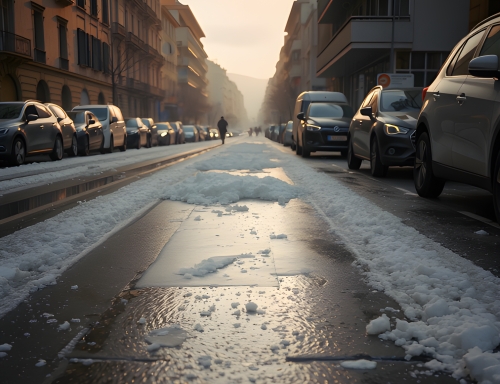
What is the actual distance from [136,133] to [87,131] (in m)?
8.45

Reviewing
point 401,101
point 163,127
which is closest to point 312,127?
point 401,101

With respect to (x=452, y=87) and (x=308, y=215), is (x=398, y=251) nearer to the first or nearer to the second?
(x=308, y=215)

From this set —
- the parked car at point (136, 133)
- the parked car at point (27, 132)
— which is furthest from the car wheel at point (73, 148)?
the parked car at point (136, 133)

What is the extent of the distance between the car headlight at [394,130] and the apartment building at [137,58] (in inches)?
1439

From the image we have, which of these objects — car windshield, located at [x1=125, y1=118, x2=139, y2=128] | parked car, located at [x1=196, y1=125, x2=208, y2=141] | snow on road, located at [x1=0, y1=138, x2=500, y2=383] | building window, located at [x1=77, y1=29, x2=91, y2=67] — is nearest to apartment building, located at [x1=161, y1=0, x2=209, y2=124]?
parked car, located at [x1=196, y1=125, x2=208, y2=141]

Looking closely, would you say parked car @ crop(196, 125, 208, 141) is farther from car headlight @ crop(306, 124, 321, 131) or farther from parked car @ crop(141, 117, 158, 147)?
car headlight @ crop(306, 124, 321, 131)

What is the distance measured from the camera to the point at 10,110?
1617cm

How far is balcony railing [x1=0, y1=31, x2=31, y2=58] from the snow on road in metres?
21.5

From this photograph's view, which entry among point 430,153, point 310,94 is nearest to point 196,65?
point 310,94

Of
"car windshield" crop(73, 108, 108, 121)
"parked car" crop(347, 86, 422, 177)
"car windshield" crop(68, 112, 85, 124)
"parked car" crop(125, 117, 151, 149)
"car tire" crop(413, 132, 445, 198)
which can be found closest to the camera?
"car tire" crop(413, 132, 445, 198)

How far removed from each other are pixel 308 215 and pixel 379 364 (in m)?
4.12

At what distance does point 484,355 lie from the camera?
2.47 m

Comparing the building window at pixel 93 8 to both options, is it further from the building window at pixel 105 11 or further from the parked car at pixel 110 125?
the parked car at pixel 110 125

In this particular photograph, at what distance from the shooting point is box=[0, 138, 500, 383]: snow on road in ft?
8.83
